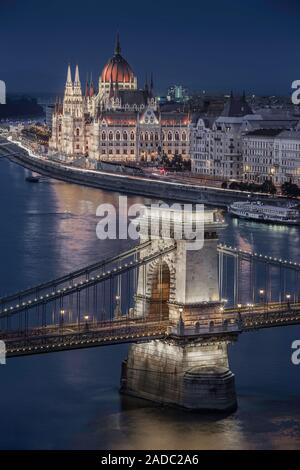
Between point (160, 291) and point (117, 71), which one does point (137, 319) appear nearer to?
point (160, 291)

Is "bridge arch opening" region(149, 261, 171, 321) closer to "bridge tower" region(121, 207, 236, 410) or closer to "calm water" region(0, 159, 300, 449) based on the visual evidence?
"bridge tower" region(121, 207, 236, 410)

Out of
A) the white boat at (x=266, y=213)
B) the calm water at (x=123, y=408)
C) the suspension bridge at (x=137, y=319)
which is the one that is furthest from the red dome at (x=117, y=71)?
the suspension bridge at (x=137, y=319)

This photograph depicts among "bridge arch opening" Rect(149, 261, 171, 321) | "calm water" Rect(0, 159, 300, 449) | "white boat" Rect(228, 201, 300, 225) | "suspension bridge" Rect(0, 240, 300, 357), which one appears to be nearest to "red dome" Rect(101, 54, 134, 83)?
"white boat" Rect(228, 201, 300, 225)

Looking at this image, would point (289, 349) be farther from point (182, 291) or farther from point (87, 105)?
point (87, 105)

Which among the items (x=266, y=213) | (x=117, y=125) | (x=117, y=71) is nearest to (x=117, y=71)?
(x=117, y=71)

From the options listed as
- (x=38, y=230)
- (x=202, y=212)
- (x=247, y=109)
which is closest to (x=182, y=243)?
(x=202, y=212)

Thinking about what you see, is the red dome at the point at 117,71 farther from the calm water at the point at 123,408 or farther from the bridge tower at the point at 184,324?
the bridge tower at the point at 184,324
